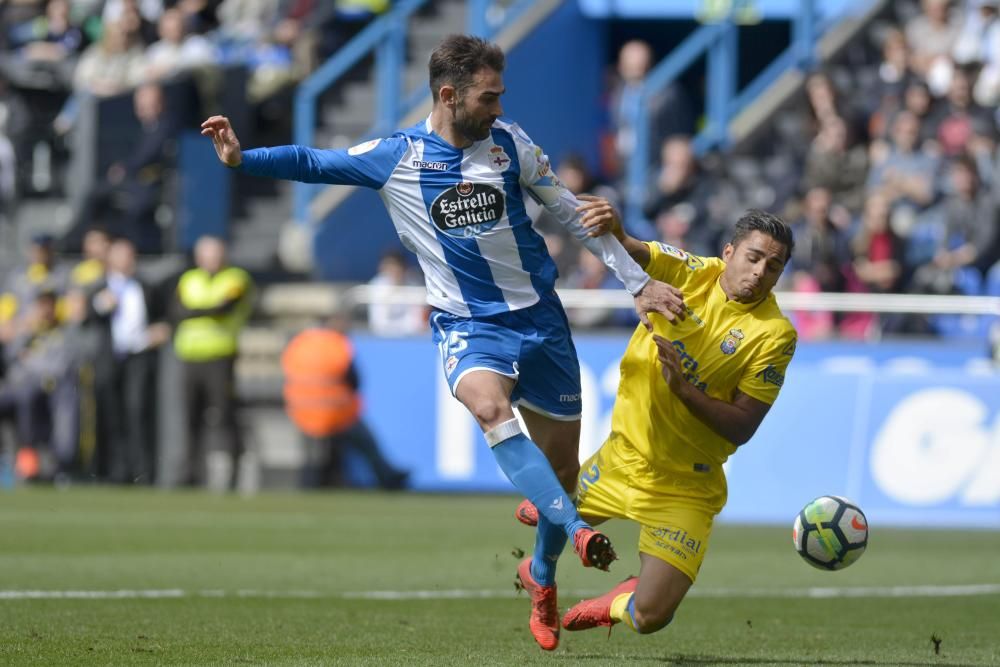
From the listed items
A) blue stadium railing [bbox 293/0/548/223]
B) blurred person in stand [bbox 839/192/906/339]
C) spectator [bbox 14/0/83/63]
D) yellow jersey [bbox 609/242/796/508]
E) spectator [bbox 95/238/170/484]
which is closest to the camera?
yellow jersey [bbox 609/242/796/508]

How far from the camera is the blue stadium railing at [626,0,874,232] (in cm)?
2080

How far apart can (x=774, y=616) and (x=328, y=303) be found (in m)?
11.2

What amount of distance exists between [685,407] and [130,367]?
1218 cm

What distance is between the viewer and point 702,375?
307 inches

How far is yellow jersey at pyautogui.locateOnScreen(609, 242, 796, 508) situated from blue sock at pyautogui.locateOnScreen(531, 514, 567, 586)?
0.46 m

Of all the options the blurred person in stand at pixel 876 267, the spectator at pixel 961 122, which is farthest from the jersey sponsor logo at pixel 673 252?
the spectator at pixel 961 122

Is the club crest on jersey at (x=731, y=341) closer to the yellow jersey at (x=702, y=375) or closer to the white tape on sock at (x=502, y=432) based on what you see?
the yellow jersey at (x=702, y=375)

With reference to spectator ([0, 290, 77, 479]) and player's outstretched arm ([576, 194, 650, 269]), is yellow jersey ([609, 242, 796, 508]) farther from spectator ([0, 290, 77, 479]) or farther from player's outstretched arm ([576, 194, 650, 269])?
spectator ([0, 290, 77, 479])

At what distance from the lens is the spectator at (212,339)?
18.2 meters

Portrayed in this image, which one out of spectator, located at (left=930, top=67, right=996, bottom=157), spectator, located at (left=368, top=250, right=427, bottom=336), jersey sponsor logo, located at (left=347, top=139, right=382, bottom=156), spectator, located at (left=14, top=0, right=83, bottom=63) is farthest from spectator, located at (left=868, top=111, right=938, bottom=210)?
spectator, located at (left=14, top=0, right=83, bottom=63)

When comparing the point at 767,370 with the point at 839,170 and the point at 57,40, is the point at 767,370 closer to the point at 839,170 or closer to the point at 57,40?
the point at 839,170

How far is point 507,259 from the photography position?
8.12 meters

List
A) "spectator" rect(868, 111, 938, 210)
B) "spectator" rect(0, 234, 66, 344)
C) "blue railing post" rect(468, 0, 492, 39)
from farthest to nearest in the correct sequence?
"blue railing post" rect(468, 0, 492, 39) < "spectator" rect(0, 234, 66, 344) < "spectator" rect(868, 111, 938, 210)

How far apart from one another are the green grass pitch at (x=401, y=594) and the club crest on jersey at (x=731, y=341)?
1.33 meters
